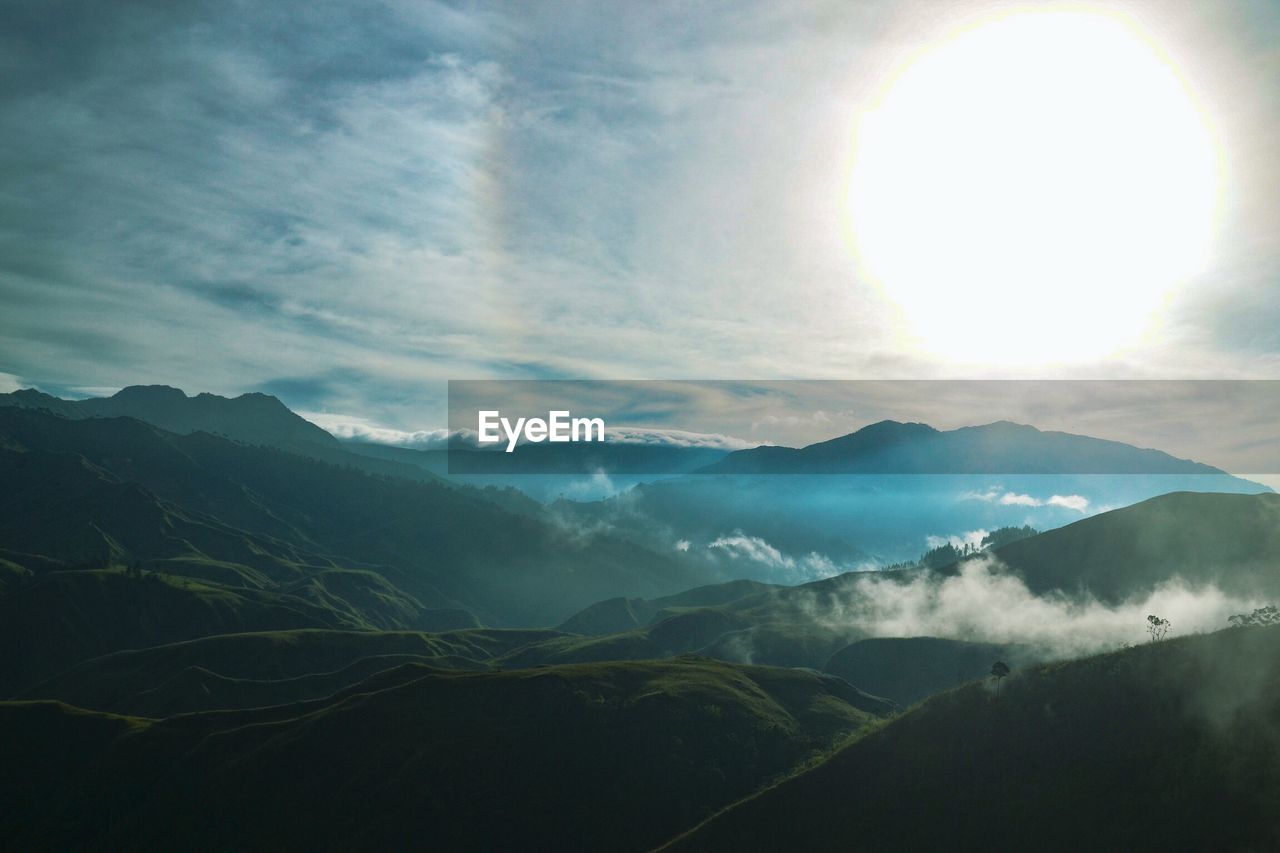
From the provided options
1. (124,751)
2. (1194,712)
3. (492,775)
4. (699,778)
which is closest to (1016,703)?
(1194,712)

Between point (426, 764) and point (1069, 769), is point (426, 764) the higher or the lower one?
the lower one

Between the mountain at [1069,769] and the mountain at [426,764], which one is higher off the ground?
the mountain at [1069,769]

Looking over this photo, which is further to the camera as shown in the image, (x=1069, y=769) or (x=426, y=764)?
(x=426, y=764)

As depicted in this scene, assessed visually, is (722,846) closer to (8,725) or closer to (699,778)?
(699,778)

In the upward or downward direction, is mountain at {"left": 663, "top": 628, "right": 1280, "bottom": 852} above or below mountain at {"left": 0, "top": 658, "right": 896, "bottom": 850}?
above

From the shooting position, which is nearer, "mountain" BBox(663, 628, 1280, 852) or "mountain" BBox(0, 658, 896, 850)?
"mountain" BBox(663, 628, 1280, 852)

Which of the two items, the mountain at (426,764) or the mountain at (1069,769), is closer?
the mountain at (1069,769)
